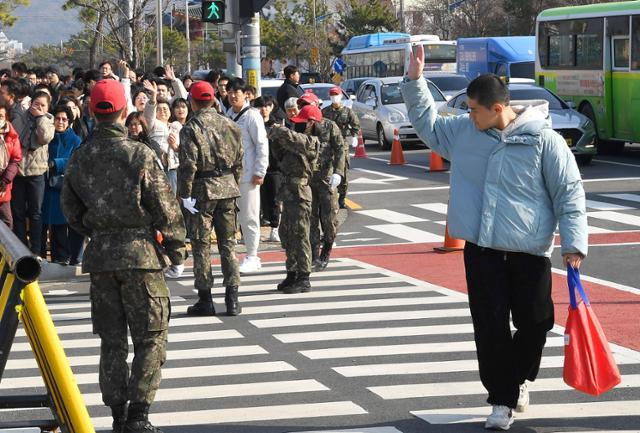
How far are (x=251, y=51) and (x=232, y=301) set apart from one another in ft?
26.5

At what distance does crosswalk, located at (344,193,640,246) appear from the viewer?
16.5 metres

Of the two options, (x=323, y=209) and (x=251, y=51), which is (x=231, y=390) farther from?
(x=251, y=51)

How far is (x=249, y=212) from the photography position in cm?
1319

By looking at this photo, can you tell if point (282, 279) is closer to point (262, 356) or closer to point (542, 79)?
point (262, 356)

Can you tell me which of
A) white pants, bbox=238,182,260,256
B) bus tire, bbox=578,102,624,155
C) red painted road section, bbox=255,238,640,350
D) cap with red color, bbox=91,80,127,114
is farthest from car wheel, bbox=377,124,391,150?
cap with red color, bbox=91,80,127,114

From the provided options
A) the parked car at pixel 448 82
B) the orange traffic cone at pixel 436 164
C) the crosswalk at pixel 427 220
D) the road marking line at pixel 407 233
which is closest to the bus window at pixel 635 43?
the orange traffic cone at pixel 436 164

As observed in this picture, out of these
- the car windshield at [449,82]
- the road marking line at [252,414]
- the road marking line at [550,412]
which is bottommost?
the road marking line at [252,414]

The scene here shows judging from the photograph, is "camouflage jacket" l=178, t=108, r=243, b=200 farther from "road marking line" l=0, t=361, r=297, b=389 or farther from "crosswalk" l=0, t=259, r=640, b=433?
"road marking line" l=0, t=361, r=297, b=389

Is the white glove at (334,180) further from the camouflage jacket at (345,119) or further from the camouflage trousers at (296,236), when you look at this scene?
the camouflage jacket at (345,119)

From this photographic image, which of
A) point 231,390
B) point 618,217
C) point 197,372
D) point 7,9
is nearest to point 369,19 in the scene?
point 7,9

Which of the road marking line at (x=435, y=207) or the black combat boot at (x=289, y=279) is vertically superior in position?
the road marking line at (x=435, y=207)

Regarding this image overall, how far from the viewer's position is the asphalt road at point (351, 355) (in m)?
7.42

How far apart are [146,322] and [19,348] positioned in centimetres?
326

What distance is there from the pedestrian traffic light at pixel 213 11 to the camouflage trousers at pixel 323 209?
5.94 metres
